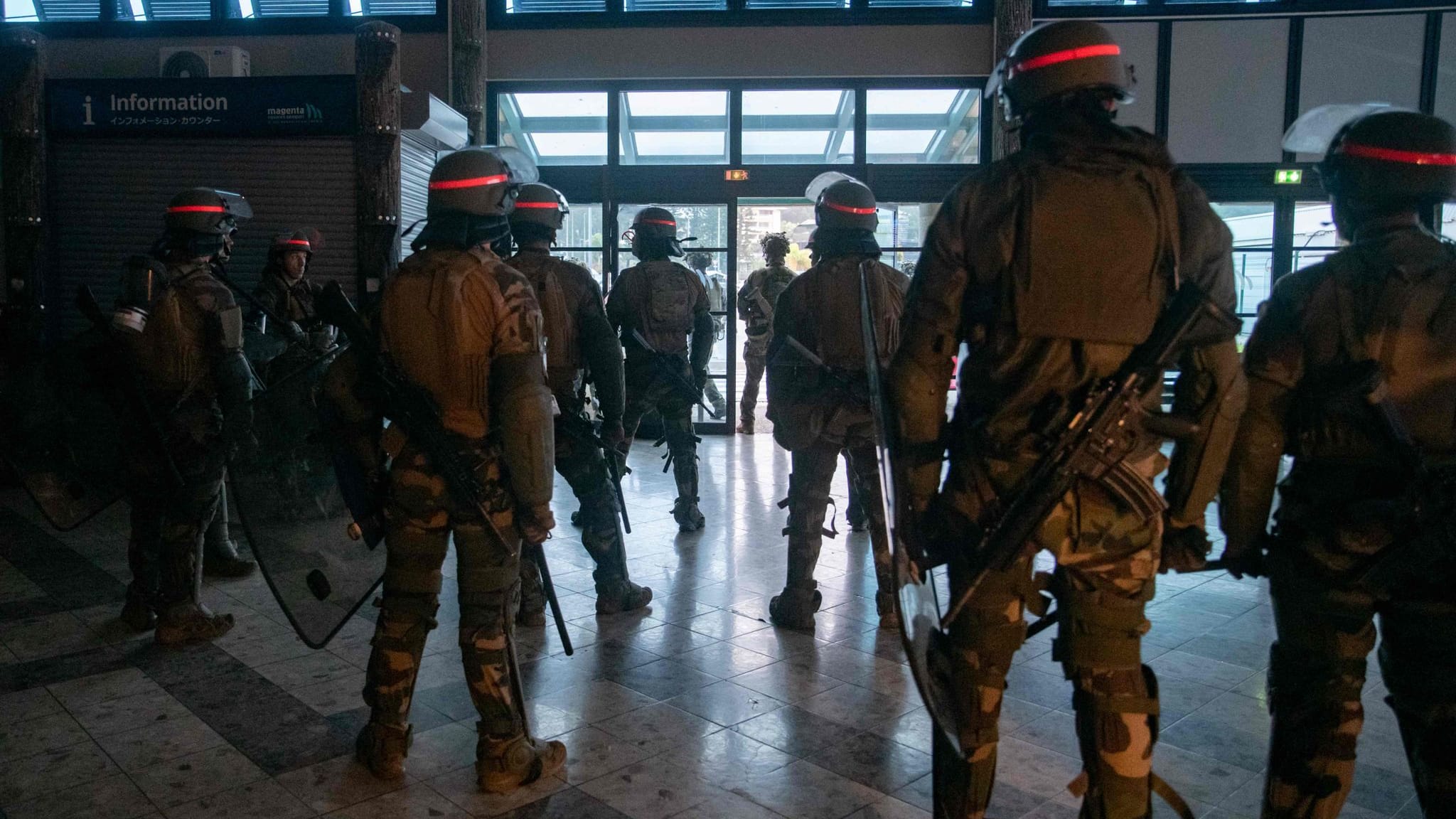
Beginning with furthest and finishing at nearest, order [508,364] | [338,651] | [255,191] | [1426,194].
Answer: [255,191] → [338,651] → [508,364] → [1426,194]

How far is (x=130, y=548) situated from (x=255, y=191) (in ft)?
13.4

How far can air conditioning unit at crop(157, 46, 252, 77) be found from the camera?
8797 mm

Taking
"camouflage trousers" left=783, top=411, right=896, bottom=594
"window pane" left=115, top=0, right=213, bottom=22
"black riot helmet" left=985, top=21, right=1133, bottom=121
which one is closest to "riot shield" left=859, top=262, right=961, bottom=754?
"black riot helmet" left=985, top=21, right=1133, bottom=121

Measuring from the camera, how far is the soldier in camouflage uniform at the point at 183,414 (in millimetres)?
4465

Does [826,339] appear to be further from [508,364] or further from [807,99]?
[807,99]

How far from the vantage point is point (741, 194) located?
10430 millimetres

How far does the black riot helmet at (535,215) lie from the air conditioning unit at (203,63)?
5.39m

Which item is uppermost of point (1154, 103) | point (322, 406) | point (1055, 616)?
point (1154, 103)

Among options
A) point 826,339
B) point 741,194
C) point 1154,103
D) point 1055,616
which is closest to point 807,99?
point 741,194

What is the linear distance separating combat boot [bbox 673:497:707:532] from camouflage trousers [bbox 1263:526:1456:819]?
442 centimetres

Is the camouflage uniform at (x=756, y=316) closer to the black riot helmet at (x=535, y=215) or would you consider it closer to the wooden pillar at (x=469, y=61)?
the wooden pillar at (x=469, y=61)

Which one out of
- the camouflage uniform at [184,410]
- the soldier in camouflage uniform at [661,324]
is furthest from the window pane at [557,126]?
A: the camouflage uniform at [184,410]

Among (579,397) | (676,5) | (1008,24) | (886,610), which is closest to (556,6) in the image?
(676,5)

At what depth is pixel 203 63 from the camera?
8.86 meters
